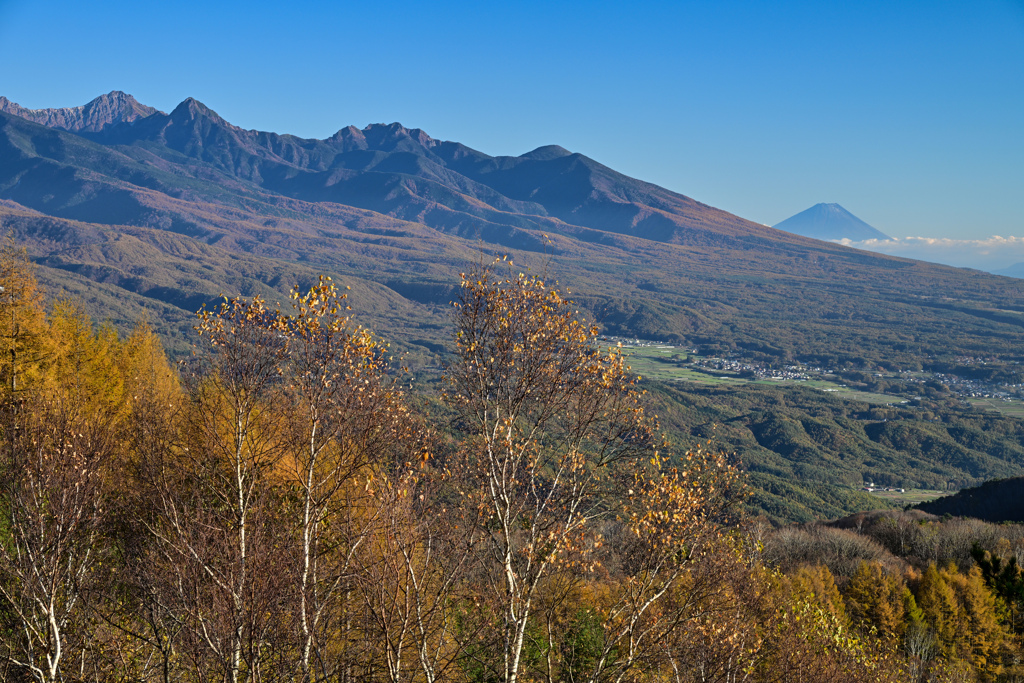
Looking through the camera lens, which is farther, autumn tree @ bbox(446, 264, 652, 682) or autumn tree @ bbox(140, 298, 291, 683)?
autumn tree @ bbox(446, 264, 652, 682)

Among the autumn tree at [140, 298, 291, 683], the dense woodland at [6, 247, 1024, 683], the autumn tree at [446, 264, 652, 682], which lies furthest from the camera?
the autumn tree at [446, 264, 652, 682]

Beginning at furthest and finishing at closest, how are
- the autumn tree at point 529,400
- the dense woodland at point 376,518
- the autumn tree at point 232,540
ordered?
the autumn tree at point 529,400
the dense woodland at point 376,518
the autumn tree at point 232,540

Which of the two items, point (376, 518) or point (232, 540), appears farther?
point (232, 540)

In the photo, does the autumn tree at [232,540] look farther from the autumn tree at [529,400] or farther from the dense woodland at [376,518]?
the autumn tree at [529,400]

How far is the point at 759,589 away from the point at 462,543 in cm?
1377

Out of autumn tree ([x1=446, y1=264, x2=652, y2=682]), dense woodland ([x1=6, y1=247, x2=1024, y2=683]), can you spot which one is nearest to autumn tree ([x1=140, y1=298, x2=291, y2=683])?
dense woodland ([x1=6, y1=247, x2=1024, y2=683])

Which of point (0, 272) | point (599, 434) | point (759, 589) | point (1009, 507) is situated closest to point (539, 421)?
point (599, 434)

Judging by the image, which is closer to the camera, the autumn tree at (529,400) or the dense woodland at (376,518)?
the dense woodland at (376,518)

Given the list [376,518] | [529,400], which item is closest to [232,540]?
[376,518]

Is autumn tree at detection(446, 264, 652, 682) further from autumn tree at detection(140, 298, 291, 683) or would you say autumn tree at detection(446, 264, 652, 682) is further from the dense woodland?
autumn tree at detection(140, 298, 291, 683)

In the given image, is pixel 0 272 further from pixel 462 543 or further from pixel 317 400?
pixel 462 543

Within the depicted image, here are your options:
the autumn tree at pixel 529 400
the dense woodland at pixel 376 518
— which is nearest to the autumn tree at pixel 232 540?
the dense woodland at pixel 376 518

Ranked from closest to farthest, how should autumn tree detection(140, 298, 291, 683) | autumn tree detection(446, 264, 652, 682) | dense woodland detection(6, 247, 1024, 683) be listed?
autumn tree detection(140, 298, 291, 683) < dense woodland detection(6, 247, 1024, 683) < autumn tree detection(446, 264, 652, 682)

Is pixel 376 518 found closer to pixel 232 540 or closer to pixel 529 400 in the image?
pixel 232 540
